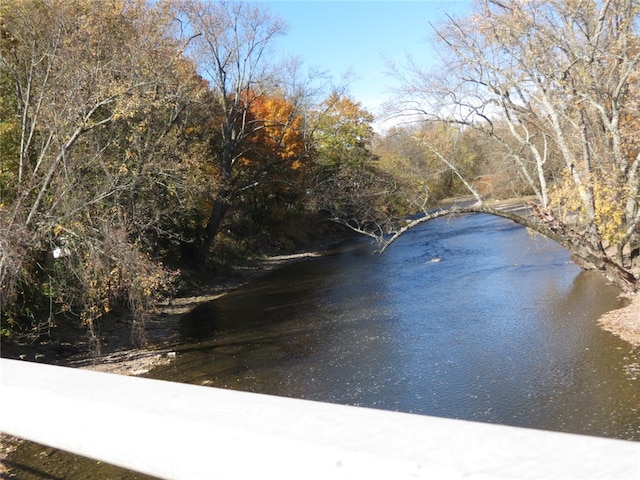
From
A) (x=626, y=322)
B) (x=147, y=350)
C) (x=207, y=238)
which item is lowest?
(x=147, y=350)

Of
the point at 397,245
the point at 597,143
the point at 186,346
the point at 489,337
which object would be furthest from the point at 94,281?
the point at 397,245

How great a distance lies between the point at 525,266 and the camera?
17.8 meters

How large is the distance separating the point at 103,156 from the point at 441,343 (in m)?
9.29

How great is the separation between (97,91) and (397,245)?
19338 millimetres

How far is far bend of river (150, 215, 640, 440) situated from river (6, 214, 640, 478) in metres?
0.03

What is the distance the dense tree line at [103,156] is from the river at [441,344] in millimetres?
2702

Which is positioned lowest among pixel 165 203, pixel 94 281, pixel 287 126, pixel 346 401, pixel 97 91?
pixel 346 401

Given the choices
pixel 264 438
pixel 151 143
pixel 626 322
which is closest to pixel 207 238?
pixel 151 143

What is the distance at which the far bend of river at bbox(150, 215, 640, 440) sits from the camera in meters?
7.88

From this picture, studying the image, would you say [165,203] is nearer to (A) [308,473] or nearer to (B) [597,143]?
(B) [597,143]

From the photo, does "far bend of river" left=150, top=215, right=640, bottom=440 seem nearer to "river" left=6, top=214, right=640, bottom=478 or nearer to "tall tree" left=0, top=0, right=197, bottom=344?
"river" left=6, top=214, right=640, bottom=478

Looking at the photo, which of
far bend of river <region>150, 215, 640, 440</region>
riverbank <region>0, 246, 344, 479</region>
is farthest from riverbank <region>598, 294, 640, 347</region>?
riverbank <region>0, 246, 344, 479</region>

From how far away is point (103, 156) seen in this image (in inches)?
514

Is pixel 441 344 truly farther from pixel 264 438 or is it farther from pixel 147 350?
pixel 264 438
